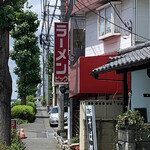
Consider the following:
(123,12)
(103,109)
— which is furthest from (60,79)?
(103,109)

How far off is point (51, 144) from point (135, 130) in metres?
12.6

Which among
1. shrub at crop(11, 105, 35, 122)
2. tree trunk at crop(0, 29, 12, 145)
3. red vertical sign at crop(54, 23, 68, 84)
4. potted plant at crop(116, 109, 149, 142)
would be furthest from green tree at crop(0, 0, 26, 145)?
shrub at crop(11, 105, 35, 122)

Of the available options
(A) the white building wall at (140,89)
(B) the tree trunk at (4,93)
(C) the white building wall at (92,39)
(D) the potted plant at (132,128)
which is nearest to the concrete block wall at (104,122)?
(A) the white building wall at (140,89)

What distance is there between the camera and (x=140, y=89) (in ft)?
38.1

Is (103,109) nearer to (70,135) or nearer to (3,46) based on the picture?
(3,46)

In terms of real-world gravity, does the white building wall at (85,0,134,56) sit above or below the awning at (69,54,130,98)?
above

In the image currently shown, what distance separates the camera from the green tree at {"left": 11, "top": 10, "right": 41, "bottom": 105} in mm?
37219

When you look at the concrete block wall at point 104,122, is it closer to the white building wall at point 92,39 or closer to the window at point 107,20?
the window at point 107,20

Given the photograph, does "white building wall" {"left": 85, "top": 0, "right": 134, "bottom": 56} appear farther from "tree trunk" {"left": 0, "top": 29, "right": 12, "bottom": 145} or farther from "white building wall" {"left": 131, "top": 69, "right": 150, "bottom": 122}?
"tree trunk" {"left": 0, "top": 29, "right": 12, "bottom": 145}

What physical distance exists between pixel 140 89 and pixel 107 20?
7.50 m

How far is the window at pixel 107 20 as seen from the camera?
18078 millimetres

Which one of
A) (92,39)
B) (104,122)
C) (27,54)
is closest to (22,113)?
(27,54)

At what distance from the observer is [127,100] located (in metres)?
11.6

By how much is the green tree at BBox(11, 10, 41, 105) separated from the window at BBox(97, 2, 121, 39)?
60.8 ft
